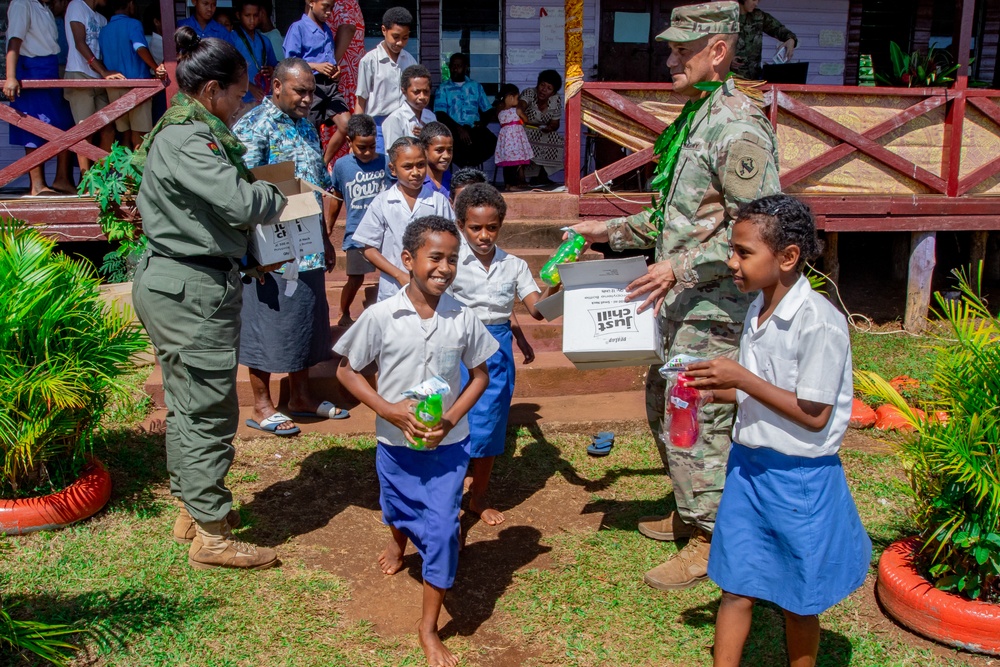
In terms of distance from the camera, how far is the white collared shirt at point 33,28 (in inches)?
309

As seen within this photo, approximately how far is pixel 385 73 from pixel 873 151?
15.1 feet

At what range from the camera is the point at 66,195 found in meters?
8.29

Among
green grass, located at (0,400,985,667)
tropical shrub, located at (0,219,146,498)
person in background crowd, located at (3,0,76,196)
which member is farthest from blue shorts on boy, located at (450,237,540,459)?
person in background crowd, located at (3,0,76,196)

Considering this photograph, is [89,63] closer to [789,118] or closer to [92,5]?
[92,5]

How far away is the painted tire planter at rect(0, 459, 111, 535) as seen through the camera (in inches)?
168

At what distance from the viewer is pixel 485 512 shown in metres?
4.67

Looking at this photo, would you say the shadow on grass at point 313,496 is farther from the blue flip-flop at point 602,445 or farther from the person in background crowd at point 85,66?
the person in background crowd at point 85,66

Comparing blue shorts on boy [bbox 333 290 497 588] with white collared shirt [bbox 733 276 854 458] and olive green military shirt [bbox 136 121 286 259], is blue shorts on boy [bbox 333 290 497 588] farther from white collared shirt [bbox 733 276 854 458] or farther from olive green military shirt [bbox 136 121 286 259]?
white collared shirt [bbox 733 276 854 458]

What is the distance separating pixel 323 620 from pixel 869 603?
2.35 meters

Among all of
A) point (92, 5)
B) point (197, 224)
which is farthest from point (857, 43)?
point (197, 224)

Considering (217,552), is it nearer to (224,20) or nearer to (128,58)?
(128,58)

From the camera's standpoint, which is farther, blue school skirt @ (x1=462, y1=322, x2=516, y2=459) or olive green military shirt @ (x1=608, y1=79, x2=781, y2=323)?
blue school skirt @ (x1=462, y1=322, x2=516, y2=459)

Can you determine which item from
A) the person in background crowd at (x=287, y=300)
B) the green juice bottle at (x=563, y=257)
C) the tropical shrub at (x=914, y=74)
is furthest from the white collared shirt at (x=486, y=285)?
the tropical shrub at (x=914, y=74)

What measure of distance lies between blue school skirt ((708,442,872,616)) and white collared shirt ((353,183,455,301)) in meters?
2.65
